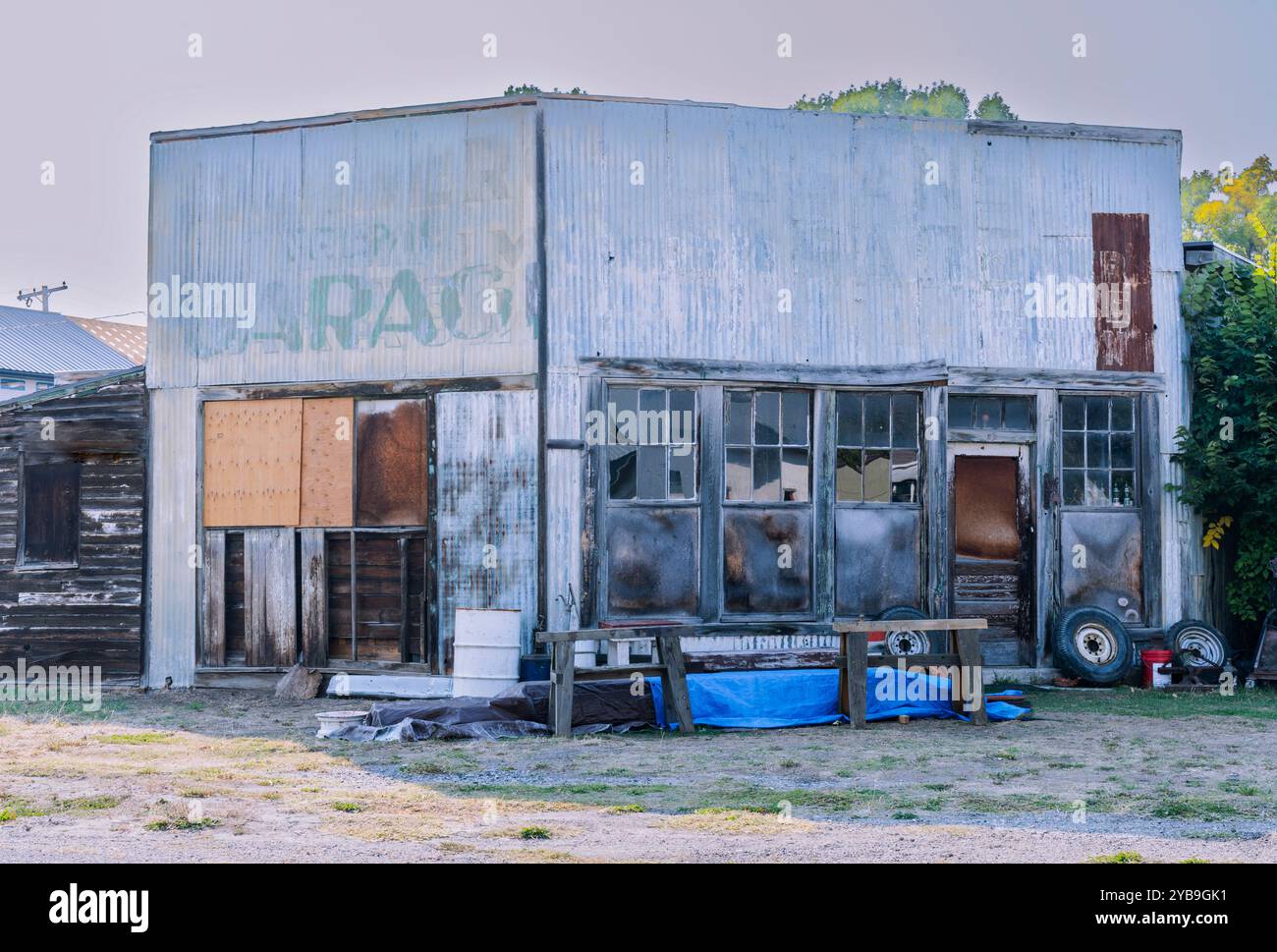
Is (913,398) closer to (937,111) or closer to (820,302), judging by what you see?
(820,302)

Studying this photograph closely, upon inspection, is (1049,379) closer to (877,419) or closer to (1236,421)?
(877,419)

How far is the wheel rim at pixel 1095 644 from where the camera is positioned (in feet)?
47.2

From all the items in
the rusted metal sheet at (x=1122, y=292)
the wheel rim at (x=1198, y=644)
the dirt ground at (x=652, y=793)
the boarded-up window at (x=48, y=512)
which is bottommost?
the dirt ground at (x=652, y=793)

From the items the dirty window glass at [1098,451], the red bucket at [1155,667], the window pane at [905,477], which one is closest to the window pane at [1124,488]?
the dirty window glass at [1098,451]

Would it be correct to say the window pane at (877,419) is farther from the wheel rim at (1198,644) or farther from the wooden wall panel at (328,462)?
the wooden wall panel at (328,462)

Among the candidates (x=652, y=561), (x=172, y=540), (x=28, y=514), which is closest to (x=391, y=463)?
(x=172, y=540)

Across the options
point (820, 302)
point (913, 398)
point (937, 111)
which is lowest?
point (913, 398)

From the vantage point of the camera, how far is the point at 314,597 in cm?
1412

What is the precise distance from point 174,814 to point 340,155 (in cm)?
→ 825

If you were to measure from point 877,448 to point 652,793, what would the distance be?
6.50m

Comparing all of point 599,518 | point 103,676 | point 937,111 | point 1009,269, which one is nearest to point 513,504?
point 599,518

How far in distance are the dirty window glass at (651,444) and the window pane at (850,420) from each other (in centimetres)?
153

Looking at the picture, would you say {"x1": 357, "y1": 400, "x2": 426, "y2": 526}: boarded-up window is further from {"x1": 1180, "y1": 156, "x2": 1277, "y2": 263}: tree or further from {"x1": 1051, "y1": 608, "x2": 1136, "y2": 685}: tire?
{"x1": 1180, "y1": 156, "x2": 1277, "y2": 263}: tree
